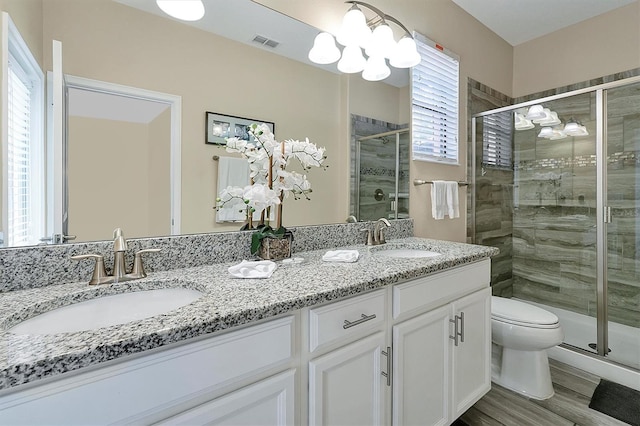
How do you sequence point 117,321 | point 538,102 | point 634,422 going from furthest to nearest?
point 538,102
point 634,422
point 117,321

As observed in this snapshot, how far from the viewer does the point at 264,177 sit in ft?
4.54

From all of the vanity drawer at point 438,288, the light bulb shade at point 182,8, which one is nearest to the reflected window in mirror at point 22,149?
the light bulb shade at point 182,8

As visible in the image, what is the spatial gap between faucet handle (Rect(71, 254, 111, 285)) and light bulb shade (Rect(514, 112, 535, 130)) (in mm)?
2990

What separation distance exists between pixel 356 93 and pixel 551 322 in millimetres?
1645

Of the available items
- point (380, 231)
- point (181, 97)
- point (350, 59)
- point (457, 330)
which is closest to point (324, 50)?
point (350, 59)

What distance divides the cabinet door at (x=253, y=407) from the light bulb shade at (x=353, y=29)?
59.8 inches

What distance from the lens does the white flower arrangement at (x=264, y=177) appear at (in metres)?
1.30

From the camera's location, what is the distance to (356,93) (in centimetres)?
178

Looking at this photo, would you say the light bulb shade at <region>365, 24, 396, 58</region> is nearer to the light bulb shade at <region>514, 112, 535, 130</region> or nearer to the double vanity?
the double vanity

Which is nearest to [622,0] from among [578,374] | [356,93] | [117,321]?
[356,93]

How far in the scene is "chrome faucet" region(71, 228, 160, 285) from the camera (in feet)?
3.15

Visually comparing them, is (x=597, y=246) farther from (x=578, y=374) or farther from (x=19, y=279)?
(x=19, y=279)

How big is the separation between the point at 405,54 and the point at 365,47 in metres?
0.23

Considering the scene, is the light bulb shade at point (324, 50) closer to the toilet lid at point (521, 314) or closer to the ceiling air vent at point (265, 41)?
the ceiling air vent at point (265, 41)
